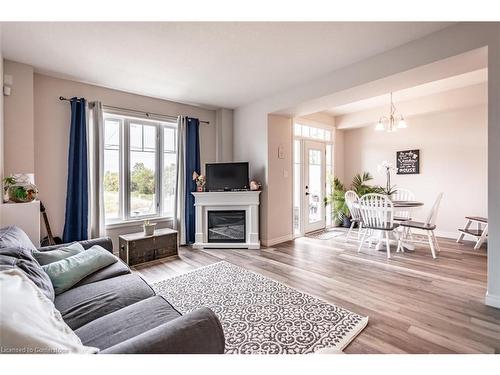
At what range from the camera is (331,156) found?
233 inches

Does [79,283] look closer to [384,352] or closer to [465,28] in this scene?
[384,352]

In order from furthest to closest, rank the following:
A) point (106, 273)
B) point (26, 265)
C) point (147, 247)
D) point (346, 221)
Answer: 1. point (346, 221)
2. point (147, 247)
3. point (106, 273)
4. point (26, 265)

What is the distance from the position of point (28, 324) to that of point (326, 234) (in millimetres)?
4896

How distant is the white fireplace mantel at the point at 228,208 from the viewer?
4.21 meters

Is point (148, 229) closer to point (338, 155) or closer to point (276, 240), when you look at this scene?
point (276, 240)

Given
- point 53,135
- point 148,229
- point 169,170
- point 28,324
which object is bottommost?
point 148,229

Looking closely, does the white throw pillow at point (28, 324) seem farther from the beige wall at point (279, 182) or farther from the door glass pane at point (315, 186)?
the door glass pane at point (315, 186)

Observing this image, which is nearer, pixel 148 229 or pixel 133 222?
pixel 148 229

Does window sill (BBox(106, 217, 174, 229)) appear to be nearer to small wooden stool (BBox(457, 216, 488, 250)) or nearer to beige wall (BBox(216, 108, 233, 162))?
beige wall (BBox(216, 108, 233, 162))

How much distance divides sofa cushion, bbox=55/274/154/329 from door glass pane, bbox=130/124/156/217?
2364mm

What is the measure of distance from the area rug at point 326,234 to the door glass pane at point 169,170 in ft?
9.26

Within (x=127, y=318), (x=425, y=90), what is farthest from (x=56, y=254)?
(x=425, y=90)

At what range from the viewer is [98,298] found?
158cm
